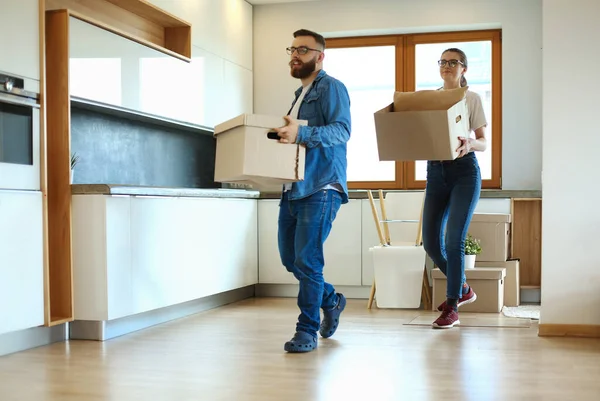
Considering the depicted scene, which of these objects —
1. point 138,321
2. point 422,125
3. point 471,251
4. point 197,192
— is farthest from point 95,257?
point 471,251

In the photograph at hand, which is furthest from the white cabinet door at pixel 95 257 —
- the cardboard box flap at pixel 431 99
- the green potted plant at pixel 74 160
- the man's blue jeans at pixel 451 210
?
the man's blue jeans at pixel 451 210

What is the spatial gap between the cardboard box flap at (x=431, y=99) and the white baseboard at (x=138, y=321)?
5.70ft

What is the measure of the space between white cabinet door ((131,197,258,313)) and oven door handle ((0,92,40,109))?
70 cm

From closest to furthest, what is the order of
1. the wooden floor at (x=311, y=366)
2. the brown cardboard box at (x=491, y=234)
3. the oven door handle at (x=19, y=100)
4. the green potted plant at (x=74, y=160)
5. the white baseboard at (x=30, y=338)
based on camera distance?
the wooden floor at (x=311, y=366), the oven door handle at (x=19, y=100), the white baseboard at (x=30, y=338), the green potted plant at (x=74, y=160), the brown cardboard box at (x=491, y=234)

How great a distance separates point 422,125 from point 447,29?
8.94ft

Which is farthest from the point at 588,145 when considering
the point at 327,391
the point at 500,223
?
the point at 327,391

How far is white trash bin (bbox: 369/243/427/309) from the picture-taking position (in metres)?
5.13

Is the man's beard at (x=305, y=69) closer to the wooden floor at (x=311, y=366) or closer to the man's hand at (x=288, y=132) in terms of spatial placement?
the man's hand at (x=288, y=132)

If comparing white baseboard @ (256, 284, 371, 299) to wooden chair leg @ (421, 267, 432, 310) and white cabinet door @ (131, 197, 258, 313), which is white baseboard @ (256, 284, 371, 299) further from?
wooden chair leg @ (421, 267, 432, 310)

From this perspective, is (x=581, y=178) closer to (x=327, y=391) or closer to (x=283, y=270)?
(x=327, y=391)

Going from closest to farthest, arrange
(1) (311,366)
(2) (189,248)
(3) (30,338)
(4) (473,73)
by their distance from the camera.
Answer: (1) (311,366) → (3) (30,338) → (2) (189,248) → (4) (473,73)

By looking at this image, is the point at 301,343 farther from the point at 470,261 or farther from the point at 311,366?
the point at 470,261

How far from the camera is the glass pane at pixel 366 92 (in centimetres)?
631

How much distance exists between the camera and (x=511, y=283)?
5246 mm
